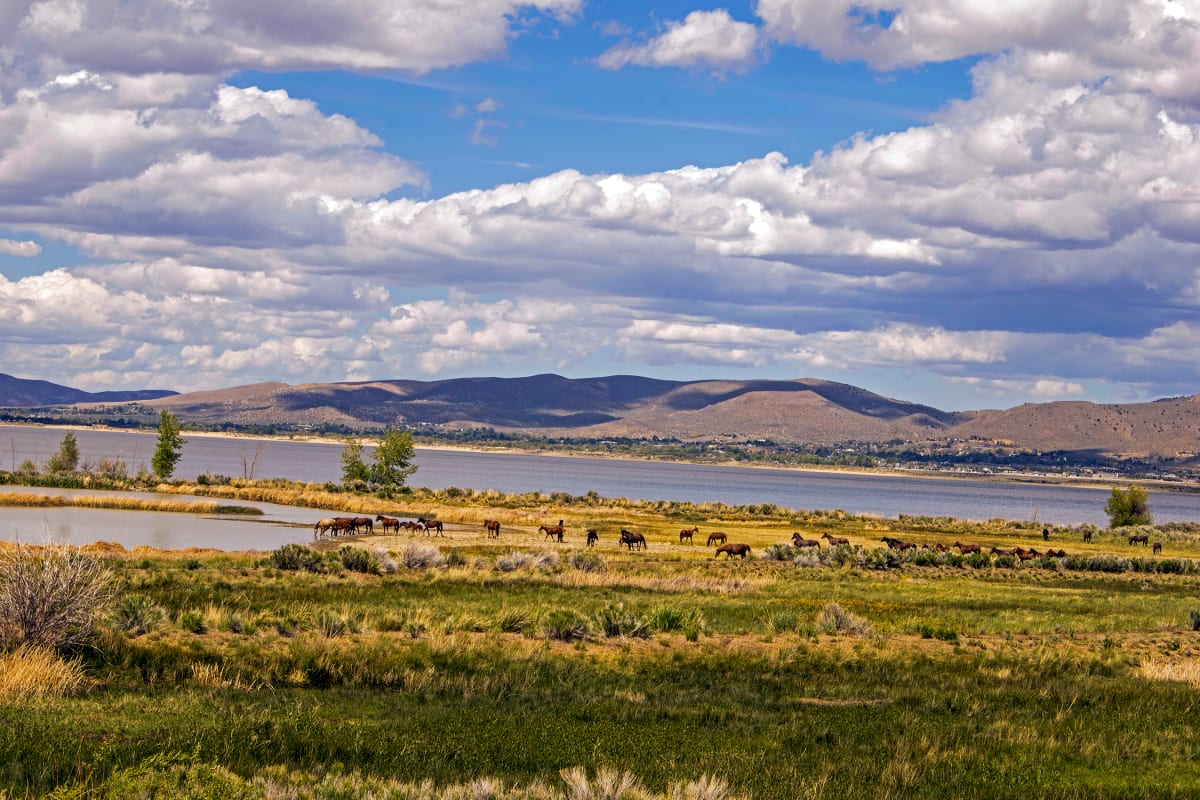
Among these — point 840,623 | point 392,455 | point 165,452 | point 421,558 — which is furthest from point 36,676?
point 392,455

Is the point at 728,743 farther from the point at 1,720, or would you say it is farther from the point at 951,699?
the point at 1,720

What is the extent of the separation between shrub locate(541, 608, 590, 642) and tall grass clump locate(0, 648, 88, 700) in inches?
370

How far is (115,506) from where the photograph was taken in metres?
63.9

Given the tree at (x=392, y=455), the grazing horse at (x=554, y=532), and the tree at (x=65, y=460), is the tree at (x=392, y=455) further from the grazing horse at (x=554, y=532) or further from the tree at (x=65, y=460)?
the grazing horse at (x=554, y=532)

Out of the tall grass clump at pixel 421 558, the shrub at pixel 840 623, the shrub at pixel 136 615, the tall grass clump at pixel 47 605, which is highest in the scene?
the tall grass clump at pixel 47 605

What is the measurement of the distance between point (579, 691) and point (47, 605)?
808cm

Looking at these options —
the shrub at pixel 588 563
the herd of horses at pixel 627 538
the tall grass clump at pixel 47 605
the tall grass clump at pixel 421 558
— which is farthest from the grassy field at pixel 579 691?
the herd of horses at pixel 627 538

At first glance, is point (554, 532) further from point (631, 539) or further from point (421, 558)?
point (421, 558)

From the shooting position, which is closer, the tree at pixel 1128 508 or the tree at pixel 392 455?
the tree at pixel 1128 508

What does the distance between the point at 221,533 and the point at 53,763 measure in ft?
145

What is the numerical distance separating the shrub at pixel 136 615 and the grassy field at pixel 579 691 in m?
0.07

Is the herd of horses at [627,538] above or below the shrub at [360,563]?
below

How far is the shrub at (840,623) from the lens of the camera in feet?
80.8

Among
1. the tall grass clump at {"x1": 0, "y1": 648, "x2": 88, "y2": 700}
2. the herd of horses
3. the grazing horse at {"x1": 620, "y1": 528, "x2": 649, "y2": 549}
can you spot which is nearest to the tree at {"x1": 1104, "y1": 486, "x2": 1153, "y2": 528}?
the herd of horses
